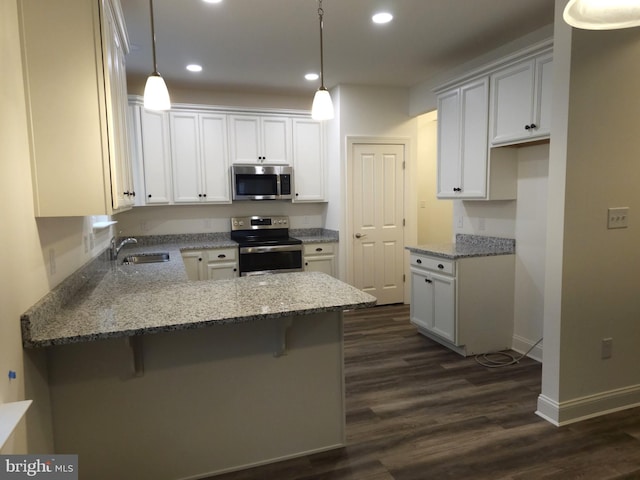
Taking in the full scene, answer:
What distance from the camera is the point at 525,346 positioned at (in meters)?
3.57

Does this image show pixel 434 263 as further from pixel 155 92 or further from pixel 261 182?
pixel 155 92

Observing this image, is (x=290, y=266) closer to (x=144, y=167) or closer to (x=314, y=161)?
(x=314, y=161)

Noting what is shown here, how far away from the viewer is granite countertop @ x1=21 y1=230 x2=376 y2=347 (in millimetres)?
1574

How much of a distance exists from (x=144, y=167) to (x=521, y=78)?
3781mm

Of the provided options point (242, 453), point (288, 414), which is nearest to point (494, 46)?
point (288, 414)

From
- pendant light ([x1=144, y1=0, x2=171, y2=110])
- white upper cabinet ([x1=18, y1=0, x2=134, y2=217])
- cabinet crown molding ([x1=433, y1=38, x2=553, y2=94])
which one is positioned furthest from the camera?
cabinet crown molding ([x1=433, y1=38, x2=553, y2=94])

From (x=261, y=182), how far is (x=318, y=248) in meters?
1.07

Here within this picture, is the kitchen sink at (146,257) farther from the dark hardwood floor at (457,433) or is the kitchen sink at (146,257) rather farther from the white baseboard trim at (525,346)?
the white baseboard trim at (525,346)

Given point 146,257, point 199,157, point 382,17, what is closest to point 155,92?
point 382,17

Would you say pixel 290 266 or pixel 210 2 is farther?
pixel 290 266

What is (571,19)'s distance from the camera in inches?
52.4

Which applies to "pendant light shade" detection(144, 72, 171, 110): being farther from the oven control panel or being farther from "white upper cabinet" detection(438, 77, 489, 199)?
the oven control panel

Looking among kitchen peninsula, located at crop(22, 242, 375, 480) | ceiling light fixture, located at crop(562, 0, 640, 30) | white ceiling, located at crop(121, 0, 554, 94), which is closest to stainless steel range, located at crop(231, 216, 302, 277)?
white ceiling, located at crop(121, 0, 554, 94)

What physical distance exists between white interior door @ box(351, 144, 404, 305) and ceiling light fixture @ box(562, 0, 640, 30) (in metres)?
3.65
